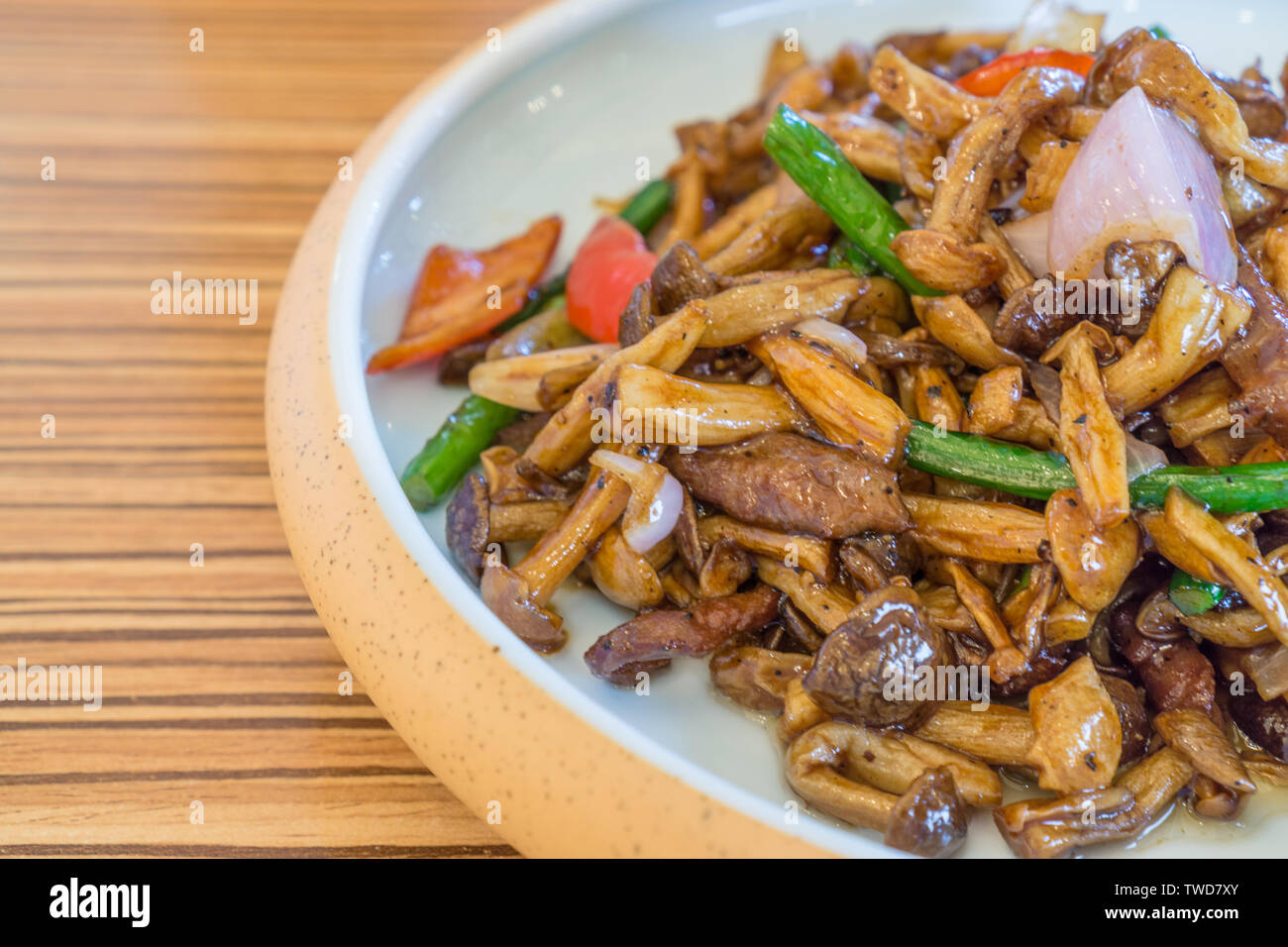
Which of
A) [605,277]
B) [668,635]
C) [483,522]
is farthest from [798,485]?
[605,277]

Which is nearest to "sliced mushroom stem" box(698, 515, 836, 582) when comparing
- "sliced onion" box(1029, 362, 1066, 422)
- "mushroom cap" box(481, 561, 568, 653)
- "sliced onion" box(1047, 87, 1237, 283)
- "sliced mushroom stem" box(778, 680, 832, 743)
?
"sliced mushroom stem" box(778, 680, 832, 743)

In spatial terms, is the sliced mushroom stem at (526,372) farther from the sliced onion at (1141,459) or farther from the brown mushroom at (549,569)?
the sliced onion at (1141,459)

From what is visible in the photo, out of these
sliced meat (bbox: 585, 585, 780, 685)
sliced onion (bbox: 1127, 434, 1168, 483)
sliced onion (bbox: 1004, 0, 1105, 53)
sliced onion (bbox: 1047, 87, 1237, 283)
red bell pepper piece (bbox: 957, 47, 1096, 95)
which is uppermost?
sliced onion (bbox: 1004, 0, 1105, 53)

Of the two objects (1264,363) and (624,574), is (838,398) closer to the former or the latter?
(624,574)

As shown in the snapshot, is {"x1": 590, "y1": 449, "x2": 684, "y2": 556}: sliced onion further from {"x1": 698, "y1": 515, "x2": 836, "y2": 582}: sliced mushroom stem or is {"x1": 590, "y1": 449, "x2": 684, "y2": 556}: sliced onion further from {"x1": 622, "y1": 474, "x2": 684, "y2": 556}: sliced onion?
{"x1": 698, "y1": 515, "x2": 836, "y2": 582}: sliced mushroom stem

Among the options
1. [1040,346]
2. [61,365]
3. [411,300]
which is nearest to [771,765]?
[1040,346]
